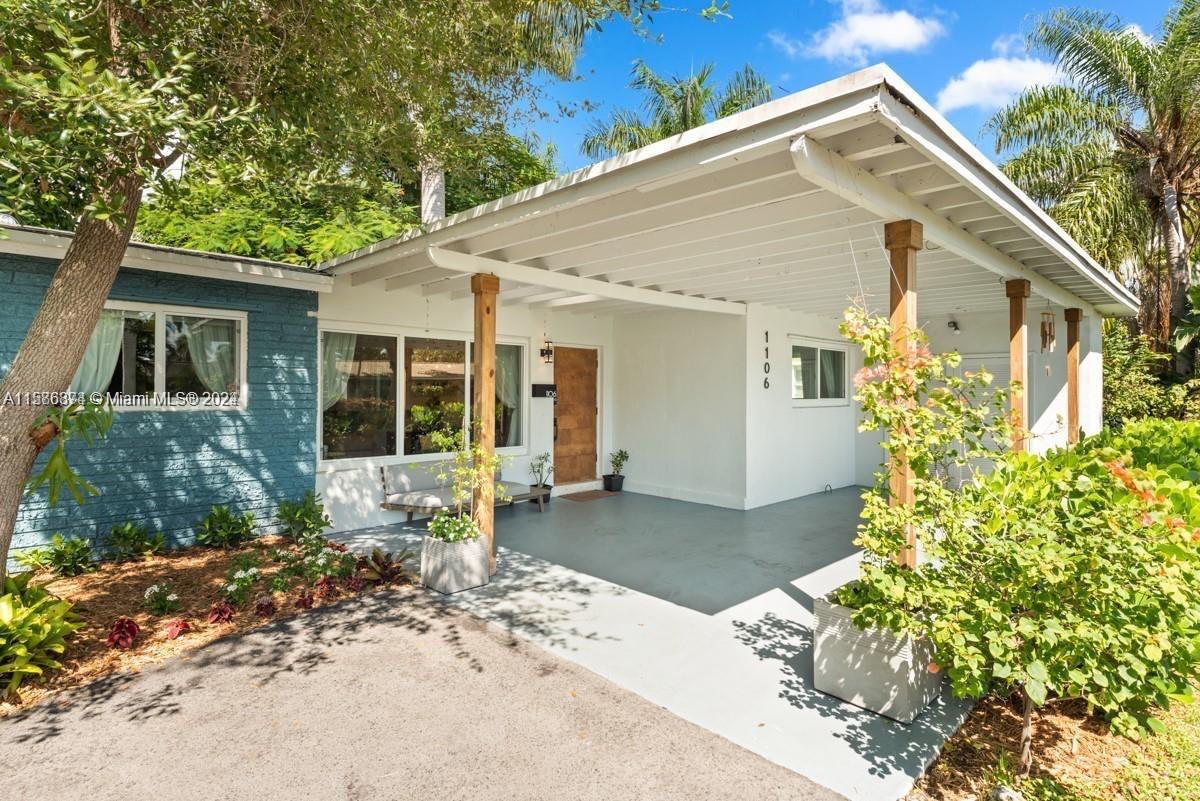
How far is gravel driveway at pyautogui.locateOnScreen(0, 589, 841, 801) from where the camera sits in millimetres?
2490

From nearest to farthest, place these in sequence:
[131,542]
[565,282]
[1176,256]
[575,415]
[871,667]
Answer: [871,667]
[131,542]
[565,282]
[575,415]
[1176,256]

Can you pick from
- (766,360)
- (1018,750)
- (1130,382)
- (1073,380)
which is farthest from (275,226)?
(1130,382)

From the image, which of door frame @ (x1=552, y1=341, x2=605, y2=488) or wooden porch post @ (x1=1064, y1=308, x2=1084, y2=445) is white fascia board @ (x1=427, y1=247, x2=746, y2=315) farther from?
wooden porch post @ (x1=1064, y1=308, x2=1084, y2=445)

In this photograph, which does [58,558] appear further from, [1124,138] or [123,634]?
[1124,138]

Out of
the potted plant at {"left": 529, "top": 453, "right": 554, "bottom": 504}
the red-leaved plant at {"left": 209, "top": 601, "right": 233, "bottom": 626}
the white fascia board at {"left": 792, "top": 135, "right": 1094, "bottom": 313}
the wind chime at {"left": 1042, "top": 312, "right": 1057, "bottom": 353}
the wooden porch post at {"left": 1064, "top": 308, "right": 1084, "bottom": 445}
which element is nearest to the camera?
the white fascia board at {"left": 792, "top": 135, "right": 1094, "bottom": 313}

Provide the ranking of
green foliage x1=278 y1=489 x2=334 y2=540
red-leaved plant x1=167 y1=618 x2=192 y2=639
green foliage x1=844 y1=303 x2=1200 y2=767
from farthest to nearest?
green foliage x1=278 y1=489 x2=334 y2=540 → red-leaved plant x1=167 y1=618 x2=192 y2=639 → green foliage x1=844 y1=303 x2=1200 y2=767

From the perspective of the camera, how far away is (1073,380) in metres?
8.09

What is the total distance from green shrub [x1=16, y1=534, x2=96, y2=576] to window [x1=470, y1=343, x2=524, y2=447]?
4331 millimetres

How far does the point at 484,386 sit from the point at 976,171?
3561 mm

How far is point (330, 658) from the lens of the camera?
12.0 feet

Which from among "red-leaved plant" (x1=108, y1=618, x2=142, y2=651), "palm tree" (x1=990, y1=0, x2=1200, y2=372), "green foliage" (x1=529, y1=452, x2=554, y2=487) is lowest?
"red-leaved plant" (x1=108, y1=618, x2=142, y2=651)

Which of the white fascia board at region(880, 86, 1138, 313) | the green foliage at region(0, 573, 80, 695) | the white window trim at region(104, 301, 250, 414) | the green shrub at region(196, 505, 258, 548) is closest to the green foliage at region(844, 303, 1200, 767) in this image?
the white fascia board at region(880, 86, 1138, 313)

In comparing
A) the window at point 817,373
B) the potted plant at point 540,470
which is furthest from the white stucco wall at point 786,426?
the potted plant at point 540,470

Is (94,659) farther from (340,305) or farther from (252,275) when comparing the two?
(340,305)
